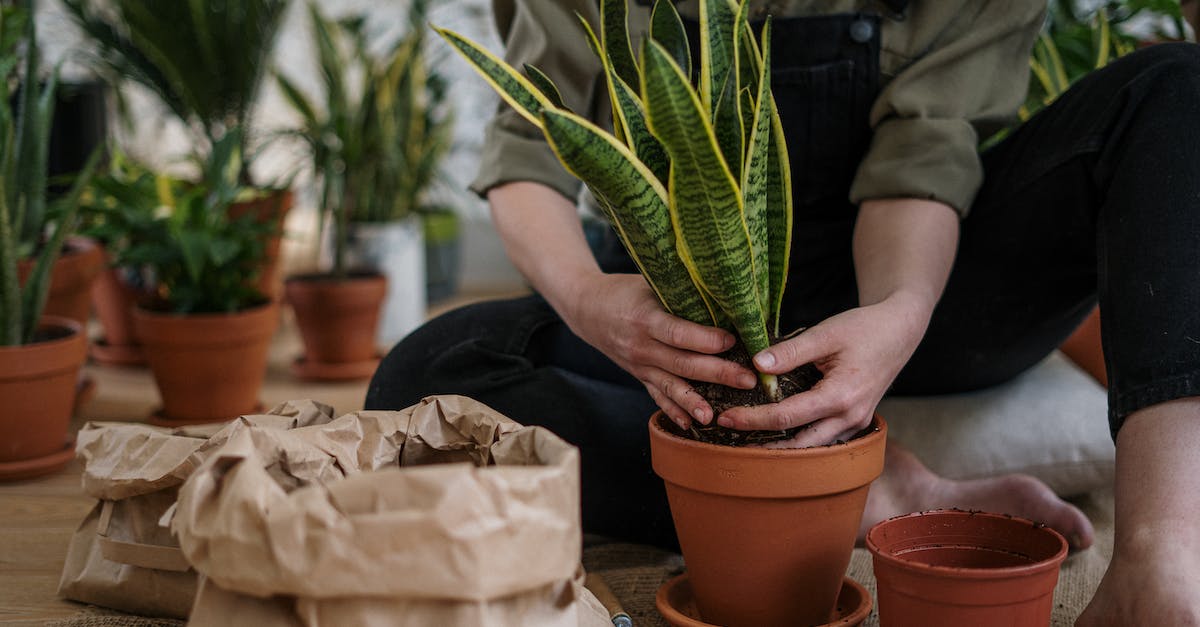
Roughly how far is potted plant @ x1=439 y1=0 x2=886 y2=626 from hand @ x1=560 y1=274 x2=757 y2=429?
0.02m

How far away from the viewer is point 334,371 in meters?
2.21

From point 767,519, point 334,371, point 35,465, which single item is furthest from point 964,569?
point 334,371

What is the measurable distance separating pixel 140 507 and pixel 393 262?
1655 millimetres

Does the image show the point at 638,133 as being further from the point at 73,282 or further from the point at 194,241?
the point at 73,282

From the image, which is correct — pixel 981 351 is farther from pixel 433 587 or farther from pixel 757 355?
pixel 433 587

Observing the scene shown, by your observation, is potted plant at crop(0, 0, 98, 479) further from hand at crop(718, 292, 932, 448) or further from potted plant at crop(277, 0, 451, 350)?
A: hand at crop(718, 292, 932, 448)

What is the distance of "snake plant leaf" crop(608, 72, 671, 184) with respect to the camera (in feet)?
2.93

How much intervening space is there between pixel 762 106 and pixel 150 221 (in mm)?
1319

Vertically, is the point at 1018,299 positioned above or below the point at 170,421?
above

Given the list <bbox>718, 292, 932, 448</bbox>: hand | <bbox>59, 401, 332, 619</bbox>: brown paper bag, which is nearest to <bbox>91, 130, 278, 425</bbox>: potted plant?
<bbox>59, 401, 332, 619</bbox>: brown paper bag

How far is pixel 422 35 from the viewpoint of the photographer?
276 cm

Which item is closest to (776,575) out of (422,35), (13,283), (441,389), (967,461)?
(441,389)

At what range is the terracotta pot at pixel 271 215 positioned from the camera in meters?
2.12

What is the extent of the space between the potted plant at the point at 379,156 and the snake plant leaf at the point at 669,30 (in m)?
1.41
